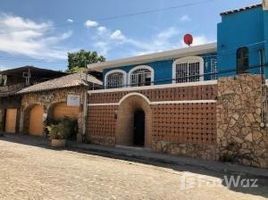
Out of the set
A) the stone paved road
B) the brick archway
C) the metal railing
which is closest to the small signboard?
the brick archway

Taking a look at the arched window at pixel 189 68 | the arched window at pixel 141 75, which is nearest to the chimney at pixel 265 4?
the arched window at pixel 189 68

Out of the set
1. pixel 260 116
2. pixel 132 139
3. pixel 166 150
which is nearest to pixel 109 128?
pixel 132 139

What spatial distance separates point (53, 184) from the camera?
827cm

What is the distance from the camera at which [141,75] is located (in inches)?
867

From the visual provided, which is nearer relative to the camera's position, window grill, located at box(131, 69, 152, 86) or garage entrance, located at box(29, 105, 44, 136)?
window grill, located at box(131, 69, 152, 86)

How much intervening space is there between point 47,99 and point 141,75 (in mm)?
8032

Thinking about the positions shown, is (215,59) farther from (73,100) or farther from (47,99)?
(47,99)

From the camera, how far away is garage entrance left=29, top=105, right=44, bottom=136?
2637 centimetres

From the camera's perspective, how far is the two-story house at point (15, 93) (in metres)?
29.5

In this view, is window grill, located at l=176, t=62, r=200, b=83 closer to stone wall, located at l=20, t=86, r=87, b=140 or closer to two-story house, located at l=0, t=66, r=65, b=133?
stone wall, located at l=20, t=86, r=87, b=140

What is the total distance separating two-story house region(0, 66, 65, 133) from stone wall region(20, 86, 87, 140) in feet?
3.85

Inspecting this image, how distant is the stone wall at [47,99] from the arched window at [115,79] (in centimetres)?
269

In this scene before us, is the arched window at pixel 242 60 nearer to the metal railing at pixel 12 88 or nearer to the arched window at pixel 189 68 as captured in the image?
the arched window at pixel 189 68

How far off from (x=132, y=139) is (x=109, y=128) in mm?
1559
